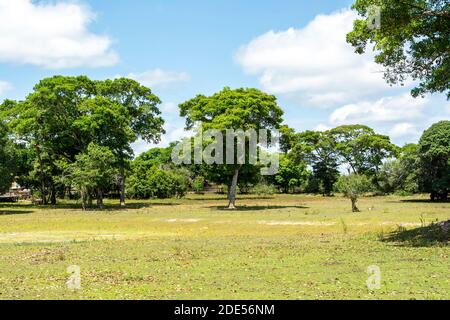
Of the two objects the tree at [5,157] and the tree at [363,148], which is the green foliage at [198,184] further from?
the tree at [5,157]

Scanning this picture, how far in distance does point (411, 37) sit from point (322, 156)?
83.8 metres

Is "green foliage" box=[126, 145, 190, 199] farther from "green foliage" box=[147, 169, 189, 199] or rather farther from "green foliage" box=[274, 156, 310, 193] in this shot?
"green foliage" box=[274, 156, 310, 193]

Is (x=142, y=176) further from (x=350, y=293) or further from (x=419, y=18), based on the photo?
(x=350, y=293)

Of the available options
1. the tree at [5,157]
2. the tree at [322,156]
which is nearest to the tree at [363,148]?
the tree at [322,156]

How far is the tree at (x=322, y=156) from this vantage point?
105 m

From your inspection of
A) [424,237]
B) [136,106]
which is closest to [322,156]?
[136,106]

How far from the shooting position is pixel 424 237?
2444 centimetres

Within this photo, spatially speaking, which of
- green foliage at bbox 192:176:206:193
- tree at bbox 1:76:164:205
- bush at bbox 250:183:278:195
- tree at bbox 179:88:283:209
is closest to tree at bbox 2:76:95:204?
tree at bbox 1:76:164:205

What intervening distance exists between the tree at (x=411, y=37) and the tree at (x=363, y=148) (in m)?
75.1

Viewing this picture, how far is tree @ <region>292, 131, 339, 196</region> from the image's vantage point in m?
105

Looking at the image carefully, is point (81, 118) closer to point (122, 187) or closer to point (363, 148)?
point (122, 187)
